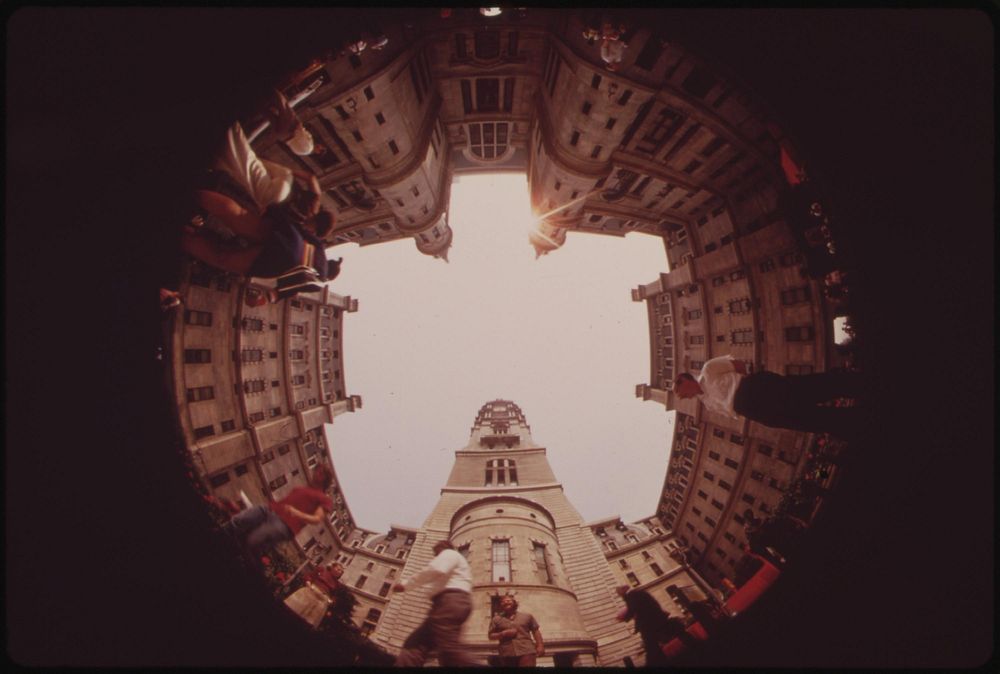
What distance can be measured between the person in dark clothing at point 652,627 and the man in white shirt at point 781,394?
213 centimetres

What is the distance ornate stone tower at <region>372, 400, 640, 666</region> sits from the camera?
3.30 meters

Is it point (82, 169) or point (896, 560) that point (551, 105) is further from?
point (896, 560)

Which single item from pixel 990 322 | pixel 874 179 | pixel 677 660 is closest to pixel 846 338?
pixel 990 322

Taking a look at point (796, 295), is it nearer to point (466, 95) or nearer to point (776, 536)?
point (776, 536)

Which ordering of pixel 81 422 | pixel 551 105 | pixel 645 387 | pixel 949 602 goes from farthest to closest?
pixel 645 387 < pixel 551 105 < pixel 949 602 < pixel 81 422

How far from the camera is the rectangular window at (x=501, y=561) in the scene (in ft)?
20.1

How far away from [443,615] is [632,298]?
15.7ft

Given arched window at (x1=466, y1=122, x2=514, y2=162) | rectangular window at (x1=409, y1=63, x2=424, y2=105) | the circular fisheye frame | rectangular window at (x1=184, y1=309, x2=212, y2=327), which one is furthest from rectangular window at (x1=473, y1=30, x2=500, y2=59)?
rectangular window at (x1=184, y1=309, x2=212, y2=327)

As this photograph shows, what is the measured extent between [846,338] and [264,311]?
5361 millimetres

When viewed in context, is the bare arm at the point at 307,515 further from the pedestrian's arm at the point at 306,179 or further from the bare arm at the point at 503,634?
the pedestrian's arm at the point at 306,179

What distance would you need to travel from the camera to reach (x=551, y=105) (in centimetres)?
458

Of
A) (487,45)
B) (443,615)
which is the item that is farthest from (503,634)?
(487,45)

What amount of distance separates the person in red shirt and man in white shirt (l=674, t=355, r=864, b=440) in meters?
3.78

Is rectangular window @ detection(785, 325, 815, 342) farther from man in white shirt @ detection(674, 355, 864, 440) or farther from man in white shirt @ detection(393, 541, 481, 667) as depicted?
man in white shirt @ detection(393, 541, 481, 667)
